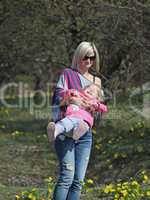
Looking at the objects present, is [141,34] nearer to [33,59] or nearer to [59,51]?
[59,51]

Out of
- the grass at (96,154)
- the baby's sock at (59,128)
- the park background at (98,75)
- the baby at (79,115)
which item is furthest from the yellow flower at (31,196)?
the baby's sock at (59,128)

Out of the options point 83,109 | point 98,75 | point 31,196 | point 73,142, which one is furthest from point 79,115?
point 98,75

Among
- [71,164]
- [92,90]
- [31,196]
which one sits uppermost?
[92,90]

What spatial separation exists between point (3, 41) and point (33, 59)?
1.09m

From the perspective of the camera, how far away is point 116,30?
8.62 m

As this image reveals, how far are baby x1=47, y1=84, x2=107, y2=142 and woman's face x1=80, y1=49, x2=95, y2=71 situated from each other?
17cm

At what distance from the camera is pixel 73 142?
4926mm

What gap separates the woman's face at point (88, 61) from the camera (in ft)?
16.3

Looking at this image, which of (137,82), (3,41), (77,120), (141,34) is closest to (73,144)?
(77,120)

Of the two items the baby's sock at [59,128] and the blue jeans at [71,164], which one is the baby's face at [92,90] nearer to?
the blue jeans at [71,164]

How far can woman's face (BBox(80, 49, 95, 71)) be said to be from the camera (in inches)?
196

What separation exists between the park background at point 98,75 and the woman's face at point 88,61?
1.76m

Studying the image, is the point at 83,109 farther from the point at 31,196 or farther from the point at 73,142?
the point at 31,196

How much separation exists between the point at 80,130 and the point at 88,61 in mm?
609
